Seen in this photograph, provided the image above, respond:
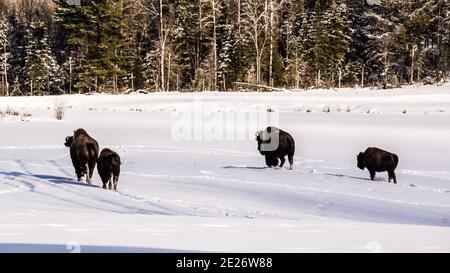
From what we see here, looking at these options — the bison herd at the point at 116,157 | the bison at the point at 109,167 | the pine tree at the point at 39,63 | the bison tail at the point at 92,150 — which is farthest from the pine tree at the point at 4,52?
the bison at the point at 109,167

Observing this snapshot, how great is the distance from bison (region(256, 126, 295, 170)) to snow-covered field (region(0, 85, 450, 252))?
1.36 ft

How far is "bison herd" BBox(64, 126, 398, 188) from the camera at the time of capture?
28.5ft

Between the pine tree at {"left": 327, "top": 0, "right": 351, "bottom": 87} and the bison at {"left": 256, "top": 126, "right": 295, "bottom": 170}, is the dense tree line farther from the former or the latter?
the bison at {"left": 256, "top": 126, "right": 295, "bottom": 170}

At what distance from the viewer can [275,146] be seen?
38.6 ft

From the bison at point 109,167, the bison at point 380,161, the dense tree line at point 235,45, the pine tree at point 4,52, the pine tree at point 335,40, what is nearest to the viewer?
the bison at point 109,167

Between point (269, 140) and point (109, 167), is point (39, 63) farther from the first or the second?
point (109, 167)

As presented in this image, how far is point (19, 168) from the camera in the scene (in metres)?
11.2

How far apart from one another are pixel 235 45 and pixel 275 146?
131 ft

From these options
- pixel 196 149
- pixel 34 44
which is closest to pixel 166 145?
pixel 196 149

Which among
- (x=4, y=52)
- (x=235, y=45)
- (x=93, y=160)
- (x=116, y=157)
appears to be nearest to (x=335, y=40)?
(x=235, y=45)

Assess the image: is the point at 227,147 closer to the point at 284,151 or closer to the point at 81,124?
the point at 284,151

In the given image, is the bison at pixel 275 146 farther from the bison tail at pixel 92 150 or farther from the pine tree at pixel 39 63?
the pine tree at pixel 39 63

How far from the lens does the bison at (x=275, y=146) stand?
462 inches
